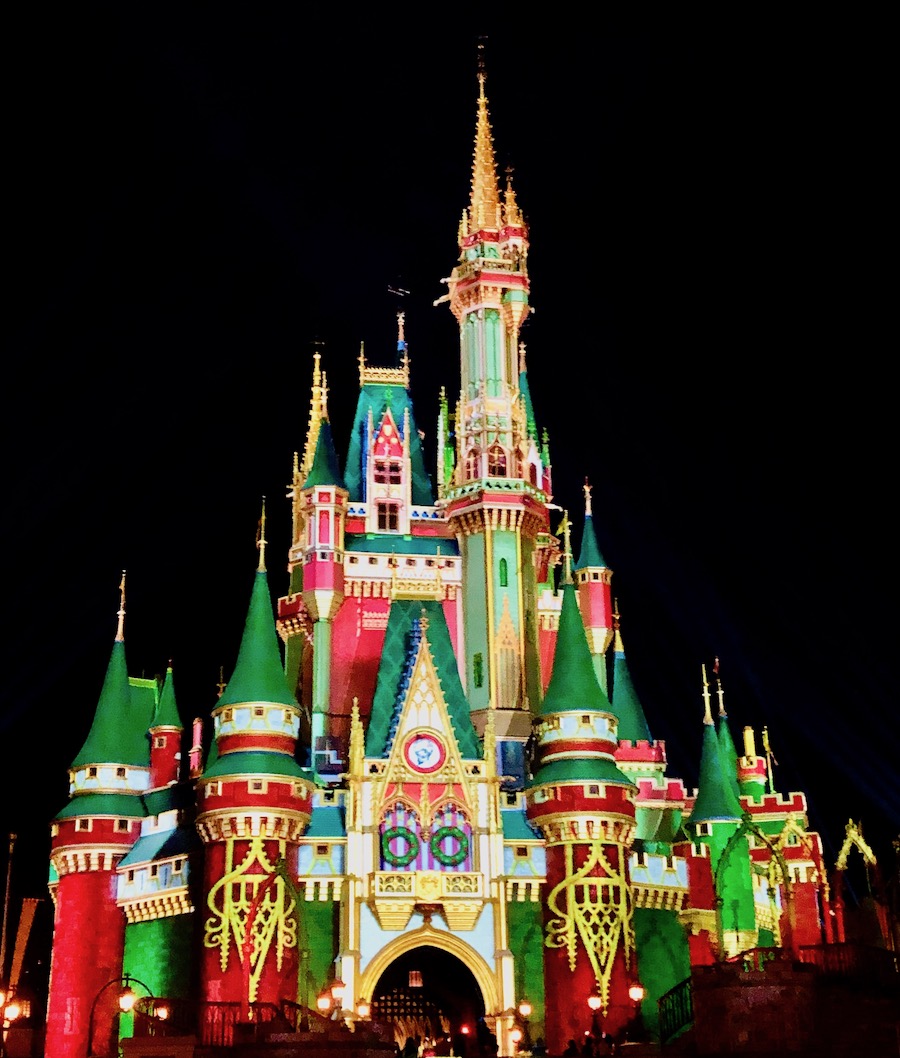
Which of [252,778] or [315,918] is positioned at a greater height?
[252,778]

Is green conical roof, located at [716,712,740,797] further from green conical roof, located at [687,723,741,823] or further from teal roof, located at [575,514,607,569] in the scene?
teal roof, located at [575,514,607,569]

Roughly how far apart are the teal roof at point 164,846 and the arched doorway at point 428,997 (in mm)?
6999

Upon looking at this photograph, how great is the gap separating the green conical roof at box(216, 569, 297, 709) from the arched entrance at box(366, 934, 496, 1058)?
880 cm

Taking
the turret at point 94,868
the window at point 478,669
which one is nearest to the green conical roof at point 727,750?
the window at point 478,669

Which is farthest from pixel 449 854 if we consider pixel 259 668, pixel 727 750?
pixel 727 750

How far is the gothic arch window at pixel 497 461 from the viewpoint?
53.1 meters

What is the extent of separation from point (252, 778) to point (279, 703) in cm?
265

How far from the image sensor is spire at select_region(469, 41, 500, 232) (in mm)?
57812

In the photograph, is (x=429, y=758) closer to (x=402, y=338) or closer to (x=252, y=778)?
(x=252, y=778)

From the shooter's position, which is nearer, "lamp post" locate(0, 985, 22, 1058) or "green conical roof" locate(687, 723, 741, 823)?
"lamp post" locate(0, 985, 22, 1058)

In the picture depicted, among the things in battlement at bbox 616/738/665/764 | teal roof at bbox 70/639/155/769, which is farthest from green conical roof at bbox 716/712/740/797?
teal roof at bbox 70/639/155/769

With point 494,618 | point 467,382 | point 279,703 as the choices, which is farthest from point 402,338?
point 279,703

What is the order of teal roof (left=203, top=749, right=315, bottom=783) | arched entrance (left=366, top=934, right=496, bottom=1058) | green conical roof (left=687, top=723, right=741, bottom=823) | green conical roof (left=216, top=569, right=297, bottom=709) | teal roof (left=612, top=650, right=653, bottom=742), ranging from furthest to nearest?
teal roof (left=612, top=650, right=653, bottom=742), green conical roof (left=687, top=723, right=741, bottom=823), arched entrance (left=366, top=934, right=496, bottom=1058), green conical roof (left=216, top=569, right=297, bottom=709), teal roof (left=203, top=749, right=315, bottom=783)

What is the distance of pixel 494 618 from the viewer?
5056 cm
